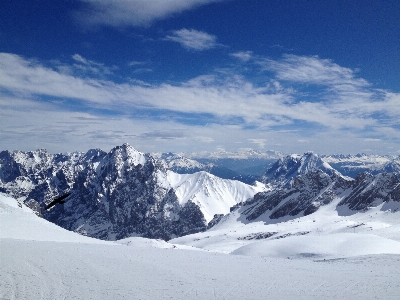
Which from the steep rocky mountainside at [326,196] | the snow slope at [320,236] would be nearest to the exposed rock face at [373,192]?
the steep rocky mountainside at [326,196]

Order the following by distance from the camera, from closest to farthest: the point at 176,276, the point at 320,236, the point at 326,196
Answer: the point at 176,276
the point at 320,236
the point at 326,196

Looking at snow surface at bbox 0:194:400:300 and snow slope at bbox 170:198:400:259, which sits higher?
snow surface at bbox 0:194:400:300

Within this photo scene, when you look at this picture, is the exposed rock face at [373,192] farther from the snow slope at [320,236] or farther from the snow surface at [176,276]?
the snow surface at [176,276]

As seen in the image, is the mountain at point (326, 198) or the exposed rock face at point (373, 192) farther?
the mountain at point (326, 198)

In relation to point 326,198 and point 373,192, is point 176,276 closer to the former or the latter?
point 373,192

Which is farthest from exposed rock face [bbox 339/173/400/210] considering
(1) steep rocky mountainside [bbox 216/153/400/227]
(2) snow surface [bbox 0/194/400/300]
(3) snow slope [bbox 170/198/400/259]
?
(2) snow surface [bbox 0/194/400/300]

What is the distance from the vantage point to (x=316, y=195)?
171000mm

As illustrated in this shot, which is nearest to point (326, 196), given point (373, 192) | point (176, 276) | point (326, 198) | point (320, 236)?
point (326, 198)

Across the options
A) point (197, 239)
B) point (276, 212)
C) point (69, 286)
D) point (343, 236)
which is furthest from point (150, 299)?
point (276, 212)

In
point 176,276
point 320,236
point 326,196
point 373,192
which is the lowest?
point 326,196

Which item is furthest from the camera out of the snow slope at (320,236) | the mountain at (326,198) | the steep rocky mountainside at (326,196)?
the steep rocky mountainside at (326,196)

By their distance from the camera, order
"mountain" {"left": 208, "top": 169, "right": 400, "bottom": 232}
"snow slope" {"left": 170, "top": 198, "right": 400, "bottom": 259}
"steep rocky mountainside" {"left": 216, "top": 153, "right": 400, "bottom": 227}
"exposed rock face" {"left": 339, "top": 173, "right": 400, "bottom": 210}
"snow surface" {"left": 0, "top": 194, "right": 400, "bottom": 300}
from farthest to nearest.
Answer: "steep rocky mountainside" {"left": 216, "top": 153, "right": 400, "bottom": 227} < "mountain" {"left": 208, "top": 169, "right": 400, "bottom": 232} < "exposed rock face" {"left": 339, "top": 173, "right": 400, "bottom": 210} < "snow slope" {"left": 170, "top": 198, "right": 400, "bottom": 259} < "snow surface" {"left": 0, "top": 194, "right": 400, "bottom": 300}

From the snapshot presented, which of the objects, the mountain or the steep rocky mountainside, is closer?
the mountain

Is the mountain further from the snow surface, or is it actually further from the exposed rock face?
the snow surface
